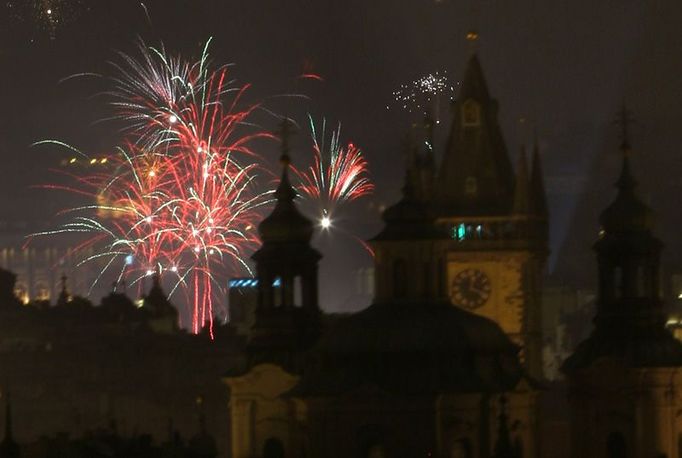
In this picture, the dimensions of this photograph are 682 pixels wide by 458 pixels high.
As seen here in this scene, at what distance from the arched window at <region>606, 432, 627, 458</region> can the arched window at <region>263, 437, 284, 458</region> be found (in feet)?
31.7

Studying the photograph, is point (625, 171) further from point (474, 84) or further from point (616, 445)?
point (474, 84)

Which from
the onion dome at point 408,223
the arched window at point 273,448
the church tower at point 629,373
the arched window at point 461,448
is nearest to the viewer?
the arched window at point 461,448

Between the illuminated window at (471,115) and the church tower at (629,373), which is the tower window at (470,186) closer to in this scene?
the illuminated window at (471,115)

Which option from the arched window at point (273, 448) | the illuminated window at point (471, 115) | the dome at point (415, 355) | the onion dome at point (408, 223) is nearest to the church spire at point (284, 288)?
the arched window at point (273, 448)

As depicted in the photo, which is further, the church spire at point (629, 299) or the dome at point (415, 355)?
the church spire at point (629, 299)

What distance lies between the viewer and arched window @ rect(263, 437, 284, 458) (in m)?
107

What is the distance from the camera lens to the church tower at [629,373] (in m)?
104

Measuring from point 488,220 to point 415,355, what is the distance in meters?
30.5

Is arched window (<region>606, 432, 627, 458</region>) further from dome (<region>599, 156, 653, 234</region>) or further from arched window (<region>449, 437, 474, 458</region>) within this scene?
dome (<region>599, 156, 653, 234</region>)

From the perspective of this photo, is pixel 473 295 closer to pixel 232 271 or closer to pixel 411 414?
pixel 411 414

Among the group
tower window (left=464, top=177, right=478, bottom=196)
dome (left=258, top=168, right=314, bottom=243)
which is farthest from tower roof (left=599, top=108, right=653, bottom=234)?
tower window (left=464, top=177, right=478, bottom=196)

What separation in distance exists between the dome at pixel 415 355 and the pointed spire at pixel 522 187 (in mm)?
28890

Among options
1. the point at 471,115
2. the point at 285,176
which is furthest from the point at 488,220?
the point at 285,176

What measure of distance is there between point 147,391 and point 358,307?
18686mm
